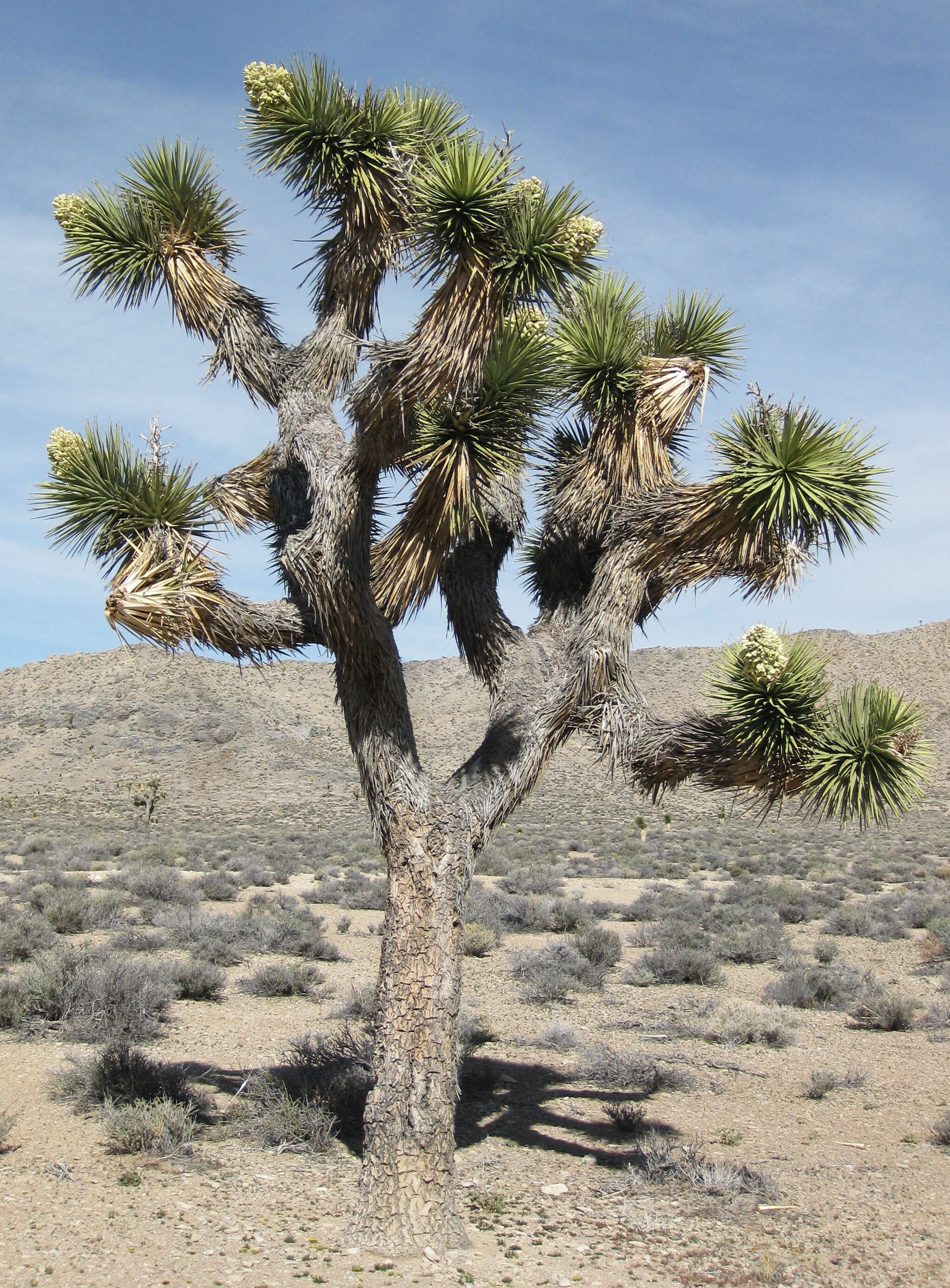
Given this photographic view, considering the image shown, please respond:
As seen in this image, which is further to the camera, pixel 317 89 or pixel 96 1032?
pixel 96 1032

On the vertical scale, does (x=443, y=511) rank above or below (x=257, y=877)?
above

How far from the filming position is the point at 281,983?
463 inches

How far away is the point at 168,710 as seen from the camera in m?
55.8

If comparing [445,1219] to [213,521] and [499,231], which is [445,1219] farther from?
[499,231]

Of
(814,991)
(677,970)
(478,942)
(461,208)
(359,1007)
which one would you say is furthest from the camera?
(478,942)

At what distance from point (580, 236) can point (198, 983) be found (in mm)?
8897

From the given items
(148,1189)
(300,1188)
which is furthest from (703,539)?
(148,1189)

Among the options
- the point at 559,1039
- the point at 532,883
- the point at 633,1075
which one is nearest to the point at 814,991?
the point at 559,1039

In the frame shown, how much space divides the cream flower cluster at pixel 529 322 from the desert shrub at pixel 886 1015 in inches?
342

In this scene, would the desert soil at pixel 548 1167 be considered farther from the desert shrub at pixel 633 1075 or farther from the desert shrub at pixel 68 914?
the desert shrub at pixel 68 914

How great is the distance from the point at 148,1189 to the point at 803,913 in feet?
49.8

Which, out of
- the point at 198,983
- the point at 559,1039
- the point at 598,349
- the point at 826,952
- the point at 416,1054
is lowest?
the point at 826,952

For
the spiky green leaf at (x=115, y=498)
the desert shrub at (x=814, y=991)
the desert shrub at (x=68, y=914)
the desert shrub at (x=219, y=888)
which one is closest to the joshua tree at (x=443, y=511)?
the spiky green leaf at (x=115, y=498)

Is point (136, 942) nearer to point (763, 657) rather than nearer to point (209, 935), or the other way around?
point (209, 935)
